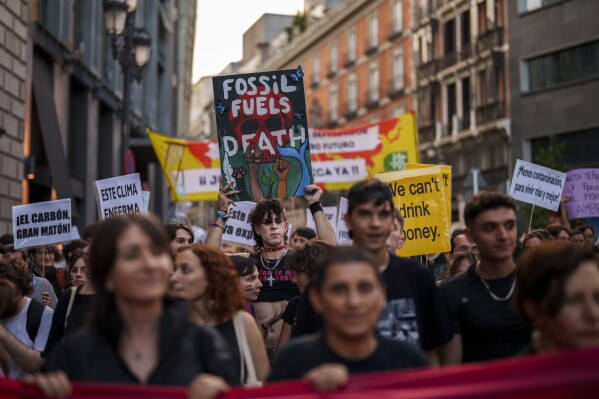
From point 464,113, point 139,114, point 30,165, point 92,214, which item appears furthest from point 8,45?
point 464,113

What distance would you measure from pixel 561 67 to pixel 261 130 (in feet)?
92.9

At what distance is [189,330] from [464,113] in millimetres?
43332

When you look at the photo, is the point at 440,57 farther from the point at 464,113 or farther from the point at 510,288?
the point at 510,288

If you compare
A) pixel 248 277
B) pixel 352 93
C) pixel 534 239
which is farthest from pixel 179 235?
pixel 352 93

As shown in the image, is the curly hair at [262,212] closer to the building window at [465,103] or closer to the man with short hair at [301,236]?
the man with short hair at [301,236]

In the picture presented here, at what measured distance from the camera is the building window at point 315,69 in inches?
2717

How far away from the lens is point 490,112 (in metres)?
42.9

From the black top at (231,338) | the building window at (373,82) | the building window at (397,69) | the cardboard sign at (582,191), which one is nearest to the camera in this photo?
the black top at (231,338)

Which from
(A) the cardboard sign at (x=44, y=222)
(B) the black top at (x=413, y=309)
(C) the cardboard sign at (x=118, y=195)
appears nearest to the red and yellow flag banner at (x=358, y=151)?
(A) the cardboard sign at (x=44, y=222)

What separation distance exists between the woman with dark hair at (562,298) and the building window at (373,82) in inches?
2145

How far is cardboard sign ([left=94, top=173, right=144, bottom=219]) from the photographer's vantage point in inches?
432

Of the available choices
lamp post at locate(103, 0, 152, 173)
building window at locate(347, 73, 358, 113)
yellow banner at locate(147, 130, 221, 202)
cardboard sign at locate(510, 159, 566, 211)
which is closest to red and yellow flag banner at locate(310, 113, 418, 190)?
yellow banner at locate(147, 130, 221, 202)

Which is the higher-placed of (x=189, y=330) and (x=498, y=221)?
(x=498, y=221)

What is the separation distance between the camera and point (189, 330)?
402 centimetres
